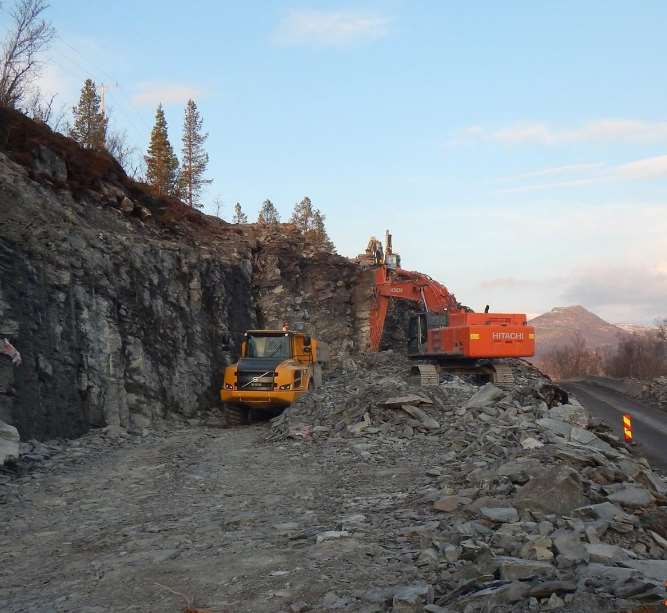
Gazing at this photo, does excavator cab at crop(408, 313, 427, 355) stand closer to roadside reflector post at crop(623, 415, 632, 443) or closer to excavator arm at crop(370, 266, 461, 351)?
excavator arm at crop(370, 266, 461, 351)

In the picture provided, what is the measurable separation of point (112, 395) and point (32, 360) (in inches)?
107

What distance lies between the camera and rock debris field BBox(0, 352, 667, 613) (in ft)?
16.3

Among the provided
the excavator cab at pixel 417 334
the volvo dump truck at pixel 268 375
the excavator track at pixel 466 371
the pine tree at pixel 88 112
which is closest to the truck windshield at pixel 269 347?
the volvo dump truck at pixel 268 375

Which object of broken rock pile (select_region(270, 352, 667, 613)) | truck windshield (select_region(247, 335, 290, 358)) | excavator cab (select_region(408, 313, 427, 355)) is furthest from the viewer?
excavator cab (select_region(408, 313, 427, 355))

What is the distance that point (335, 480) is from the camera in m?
9.91

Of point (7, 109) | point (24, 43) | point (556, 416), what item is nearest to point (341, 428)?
point (556, 416)

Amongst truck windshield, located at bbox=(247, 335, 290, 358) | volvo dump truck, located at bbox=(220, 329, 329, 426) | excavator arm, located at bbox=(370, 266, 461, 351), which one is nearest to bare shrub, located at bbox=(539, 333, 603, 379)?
excavator arm, located at bbox=(370, 266, 461, 351)

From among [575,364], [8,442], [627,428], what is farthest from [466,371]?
[575,364]

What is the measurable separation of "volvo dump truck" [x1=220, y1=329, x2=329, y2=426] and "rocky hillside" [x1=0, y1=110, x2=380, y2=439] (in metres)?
1.70

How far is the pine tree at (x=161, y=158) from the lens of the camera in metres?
46.3

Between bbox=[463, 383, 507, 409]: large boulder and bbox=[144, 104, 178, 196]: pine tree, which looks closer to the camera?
bbox=[463, 383, 507, 409]: large boulder

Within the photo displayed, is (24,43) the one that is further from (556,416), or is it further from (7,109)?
(556,416)

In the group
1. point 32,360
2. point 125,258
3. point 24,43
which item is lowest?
point 32,360

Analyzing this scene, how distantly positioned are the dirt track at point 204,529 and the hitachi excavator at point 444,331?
28.6 ft
